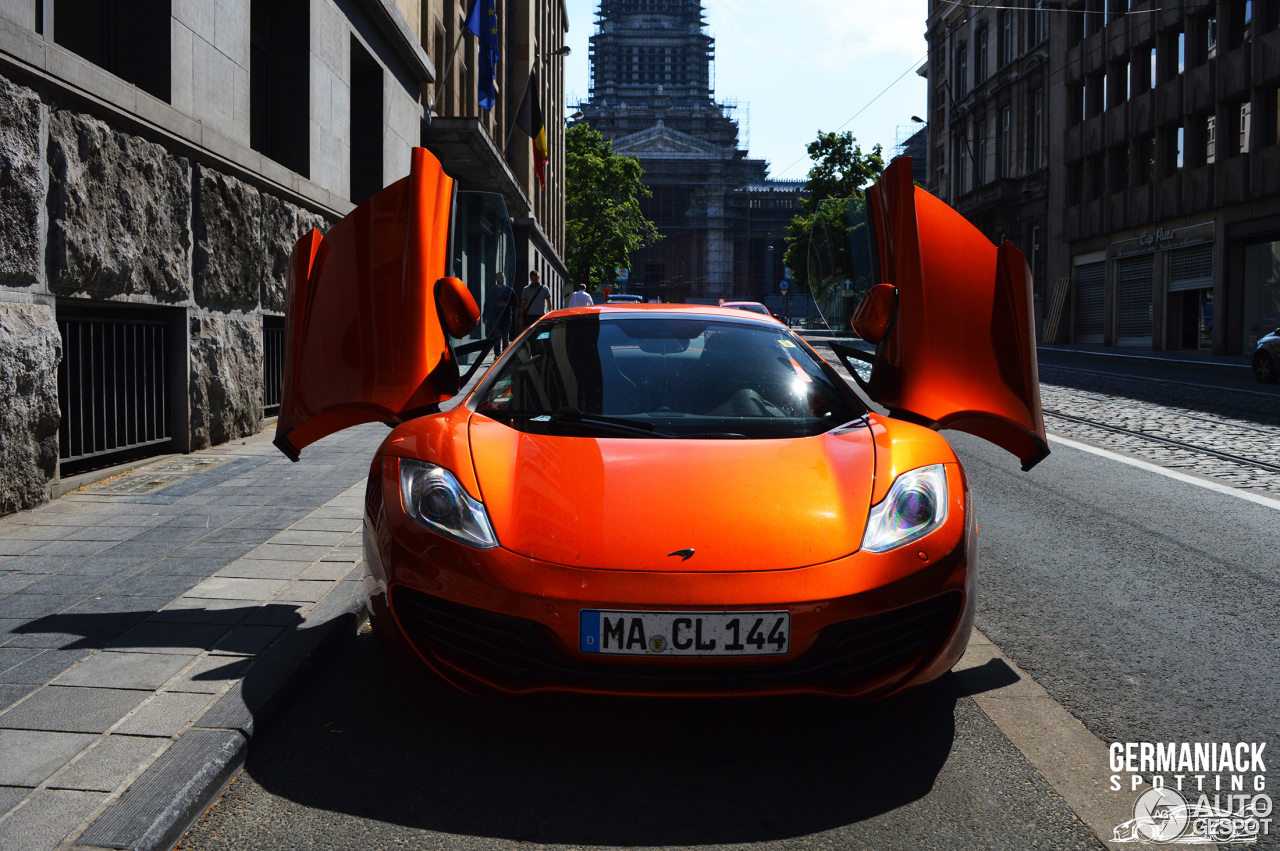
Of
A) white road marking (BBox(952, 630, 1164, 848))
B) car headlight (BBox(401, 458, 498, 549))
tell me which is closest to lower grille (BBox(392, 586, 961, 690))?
car headlight (BBox(401, 458, 498, 549))

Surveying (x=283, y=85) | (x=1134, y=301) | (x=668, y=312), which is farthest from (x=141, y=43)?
(x=1134, y=301)

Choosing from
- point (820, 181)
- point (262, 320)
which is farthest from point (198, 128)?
point (820, 181)

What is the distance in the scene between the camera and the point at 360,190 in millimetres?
14781

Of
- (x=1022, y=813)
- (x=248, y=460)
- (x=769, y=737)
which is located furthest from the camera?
(x=248, y=460)

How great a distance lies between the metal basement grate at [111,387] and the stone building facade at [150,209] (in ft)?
0.05

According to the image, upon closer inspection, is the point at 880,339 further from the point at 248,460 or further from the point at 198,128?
the point at 198,128

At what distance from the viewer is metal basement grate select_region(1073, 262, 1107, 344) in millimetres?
35375

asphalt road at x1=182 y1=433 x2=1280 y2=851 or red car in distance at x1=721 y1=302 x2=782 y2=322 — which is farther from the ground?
red car in distance at x1=721 y1=302 x2=782 y2=322

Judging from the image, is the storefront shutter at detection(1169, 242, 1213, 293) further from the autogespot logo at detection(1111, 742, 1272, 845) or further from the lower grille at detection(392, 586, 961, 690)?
the lower grille at detection(392, 586, 961, 690)

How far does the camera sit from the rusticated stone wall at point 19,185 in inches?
222

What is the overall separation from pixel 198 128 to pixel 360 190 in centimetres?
671

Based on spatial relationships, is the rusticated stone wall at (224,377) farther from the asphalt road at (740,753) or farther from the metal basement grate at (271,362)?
the asphalt road at (740,753)

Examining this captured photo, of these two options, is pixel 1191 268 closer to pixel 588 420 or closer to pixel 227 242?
pixel 227 242

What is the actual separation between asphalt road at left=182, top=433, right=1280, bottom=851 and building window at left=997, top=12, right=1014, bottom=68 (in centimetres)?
4382
